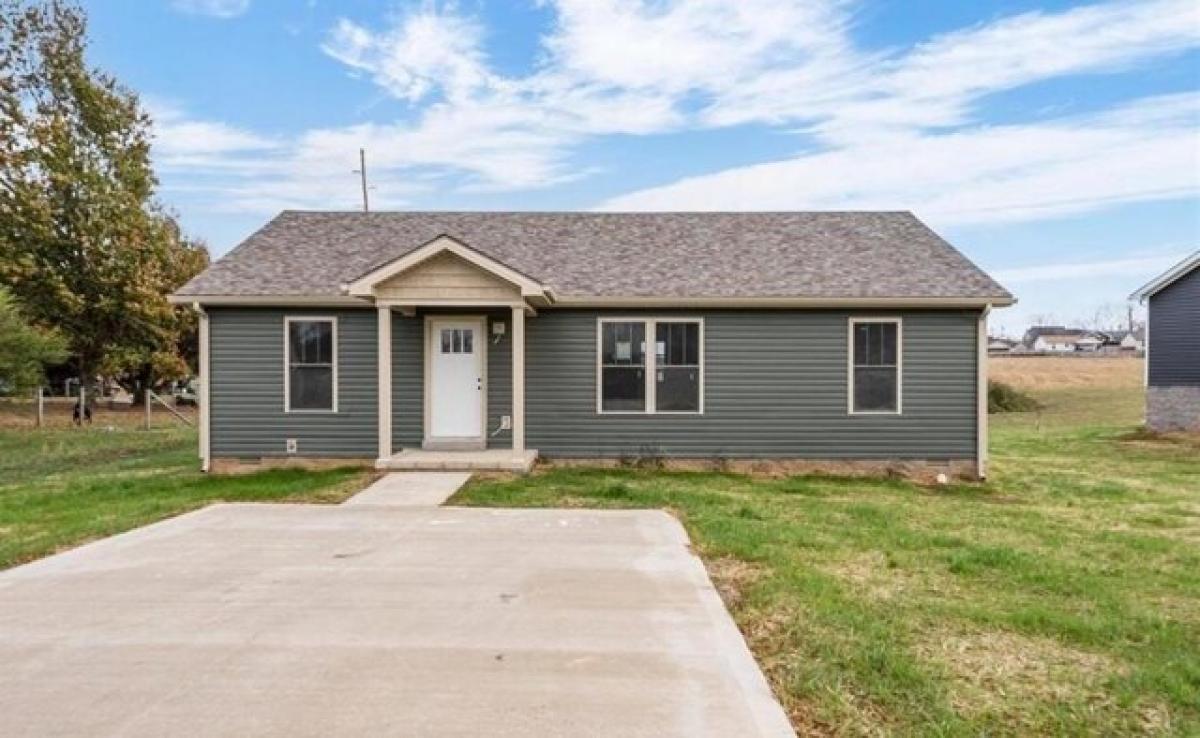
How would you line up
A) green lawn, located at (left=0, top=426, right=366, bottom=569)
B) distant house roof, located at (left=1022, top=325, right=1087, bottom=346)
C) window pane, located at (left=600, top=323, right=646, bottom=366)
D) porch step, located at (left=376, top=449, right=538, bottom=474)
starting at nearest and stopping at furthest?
1. green lawn, located at (left=0, top=426, right=366, bottom=569)
2. porch step, located at (left=376, top=449, right=538, bottom=474)
3. window pane, located at (left=600, top=323, right=646, bottom=366)
4. distant house roof, located at (left=1022, top=325, right=1087, bottom=346)

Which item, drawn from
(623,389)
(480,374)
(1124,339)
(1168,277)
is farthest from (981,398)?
(1124,339)

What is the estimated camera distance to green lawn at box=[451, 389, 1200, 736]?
3.59m

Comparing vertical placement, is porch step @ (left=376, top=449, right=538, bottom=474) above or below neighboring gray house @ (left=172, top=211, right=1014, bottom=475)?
below

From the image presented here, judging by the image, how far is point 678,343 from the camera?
12.0 meters

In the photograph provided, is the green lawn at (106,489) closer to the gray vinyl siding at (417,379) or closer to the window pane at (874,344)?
the gray vinyl siding at (417,379)

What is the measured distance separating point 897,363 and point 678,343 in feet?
10.8

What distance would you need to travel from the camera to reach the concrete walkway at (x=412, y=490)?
8844 millimetres

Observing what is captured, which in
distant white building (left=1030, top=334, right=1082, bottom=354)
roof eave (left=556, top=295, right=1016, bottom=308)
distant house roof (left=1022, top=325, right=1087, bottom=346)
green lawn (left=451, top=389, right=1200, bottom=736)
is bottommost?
green lawn (left=451, top=389, right=1200, bottom=736)

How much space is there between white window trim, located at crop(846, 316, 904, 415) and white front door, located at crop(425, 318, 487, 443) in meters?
5.54

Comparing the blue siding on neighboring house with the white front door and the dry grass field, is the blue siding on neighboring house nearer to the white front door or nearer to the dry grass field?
the white front door

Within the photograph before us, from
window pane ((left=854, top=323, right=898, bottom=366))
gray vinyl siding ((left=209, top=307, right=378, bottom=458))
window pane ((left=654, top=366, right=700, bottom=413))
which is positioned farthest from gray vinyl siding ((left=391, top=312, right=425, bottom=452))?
window pane ((left=854, top=323, right=898, bottom=366))

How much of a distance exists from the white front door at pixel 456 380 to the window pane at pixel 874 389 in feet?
18.8

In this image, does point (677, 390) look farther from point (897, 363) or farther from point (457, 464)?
point (457, 464)

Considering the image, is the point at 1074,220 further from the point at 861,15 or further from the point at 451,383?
the point at 451,383
